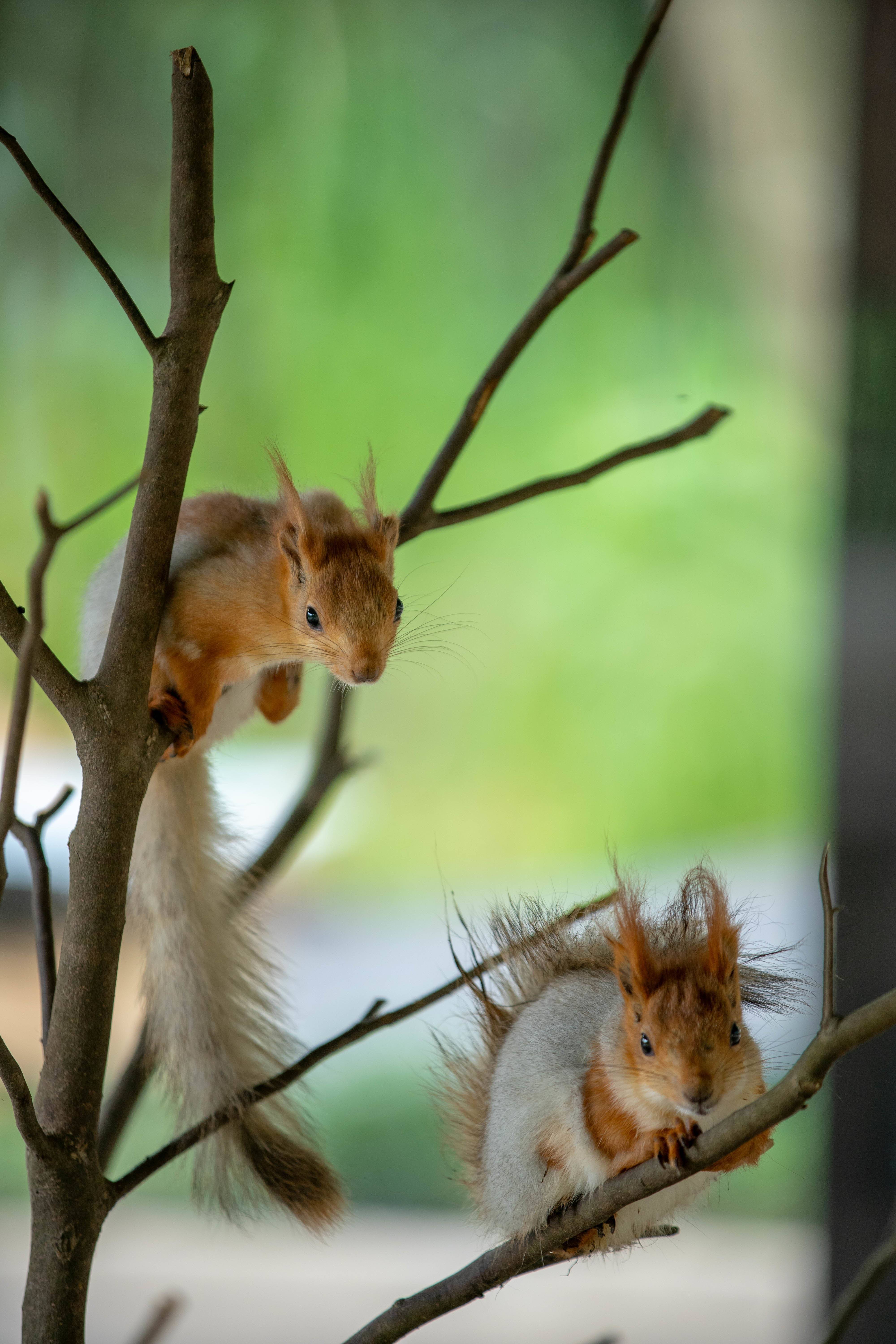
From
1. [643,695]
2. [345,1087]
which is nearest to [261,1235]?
[345,1087]

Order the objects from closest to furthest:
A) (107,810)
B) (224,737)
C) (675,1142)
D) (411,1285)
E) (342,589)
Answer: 1. (675,1142)
2. (107,810)
3. (342,589)
4. (224,737)
5. (411,1285)

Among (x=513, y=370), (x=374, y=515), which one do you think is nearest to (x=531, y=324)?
(x=374, y=515)

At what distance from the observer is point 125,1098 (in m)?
1.00

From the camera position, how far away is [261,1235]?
2.01 m

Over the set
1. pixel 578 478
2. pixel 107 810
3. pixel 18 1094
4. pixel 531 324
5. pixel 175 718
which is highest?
pixel 531 324

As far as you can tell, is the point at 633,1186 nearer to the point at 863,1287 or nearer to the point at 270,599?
the point at 863,1287

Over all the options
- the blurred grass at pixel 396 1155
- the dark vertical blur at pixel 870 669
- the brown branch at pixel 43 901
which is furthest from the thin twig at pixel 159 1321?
the dark vertical blur at pixel 870 669

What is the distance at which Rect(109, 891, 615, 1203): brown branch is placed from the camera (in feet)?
2.40

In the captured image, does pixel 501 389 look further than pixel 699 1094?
Yes

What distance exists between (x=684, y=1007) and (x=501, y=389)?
5.23 feet

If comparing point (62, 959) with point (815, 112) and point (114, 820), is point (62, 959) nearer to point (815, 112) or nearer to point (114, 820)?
point (114, 820)

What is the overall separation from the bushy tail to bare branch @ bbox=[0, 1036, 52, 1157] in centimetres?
24

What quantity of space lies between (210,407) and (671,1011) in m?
1.69

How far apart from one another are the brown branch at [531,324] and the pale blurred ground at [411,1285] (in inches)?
59.5
